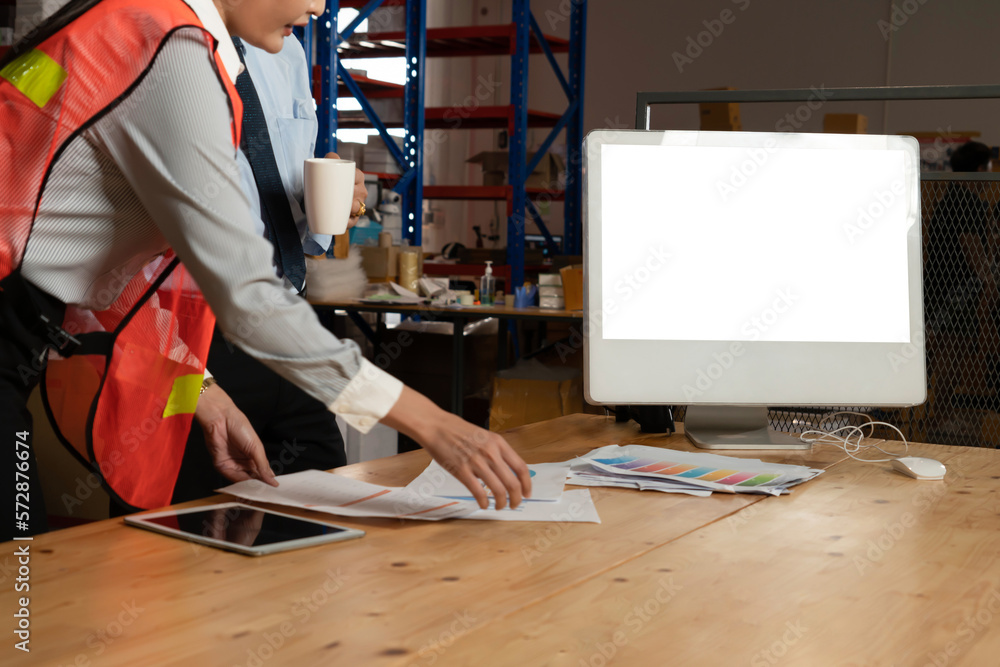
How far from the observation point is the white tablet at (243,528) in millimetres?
828

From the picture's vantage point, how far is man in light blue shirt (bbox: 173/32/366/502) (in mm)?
1482

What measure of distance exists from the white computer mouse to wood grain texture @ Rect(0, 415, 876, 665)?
20cm

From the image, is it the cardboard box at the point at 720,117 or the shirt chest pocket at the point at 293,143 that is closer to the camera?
the shirt chest pocket at the point at 293,143

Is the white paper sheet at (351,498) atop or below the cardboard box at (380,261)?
below

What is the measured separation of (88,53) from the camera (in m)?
0.84

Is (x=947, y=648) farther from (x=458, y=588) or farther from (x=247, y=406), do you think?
(x=247, y=406)

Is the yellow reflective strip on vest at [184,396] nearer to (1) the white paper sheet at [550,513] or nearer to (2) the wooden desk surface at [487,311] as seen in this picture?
(1) the white paper sheet at [550,513]

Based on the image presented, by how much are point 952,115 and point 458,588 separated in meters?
6.54

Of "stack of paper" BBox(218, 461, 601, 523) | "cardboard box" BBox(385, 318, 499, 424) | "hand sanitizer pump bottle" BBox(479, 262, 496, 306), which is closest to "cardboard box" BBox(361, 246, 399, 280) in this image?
"cardboard box" BBox(385, 318, 499, 424)

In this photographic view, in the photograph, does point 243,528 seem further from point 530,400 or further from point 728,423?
point 530,400

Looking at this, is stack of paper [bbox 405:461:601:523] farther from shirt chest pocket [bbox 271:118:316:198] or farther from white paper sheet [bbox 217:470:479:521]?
shirt chest pocket [bbox 271:118:316:198]

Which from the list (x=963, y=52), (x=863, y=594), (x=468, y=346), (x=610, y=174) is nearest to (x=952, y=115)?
(x=963, y=52)

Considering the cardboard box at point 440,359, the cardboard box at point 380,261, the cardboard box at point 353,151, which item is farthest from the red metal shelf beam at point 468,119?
the cardboard box at point 440,359

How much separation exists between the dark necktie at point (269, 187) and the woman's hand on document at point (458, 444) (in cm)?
69
